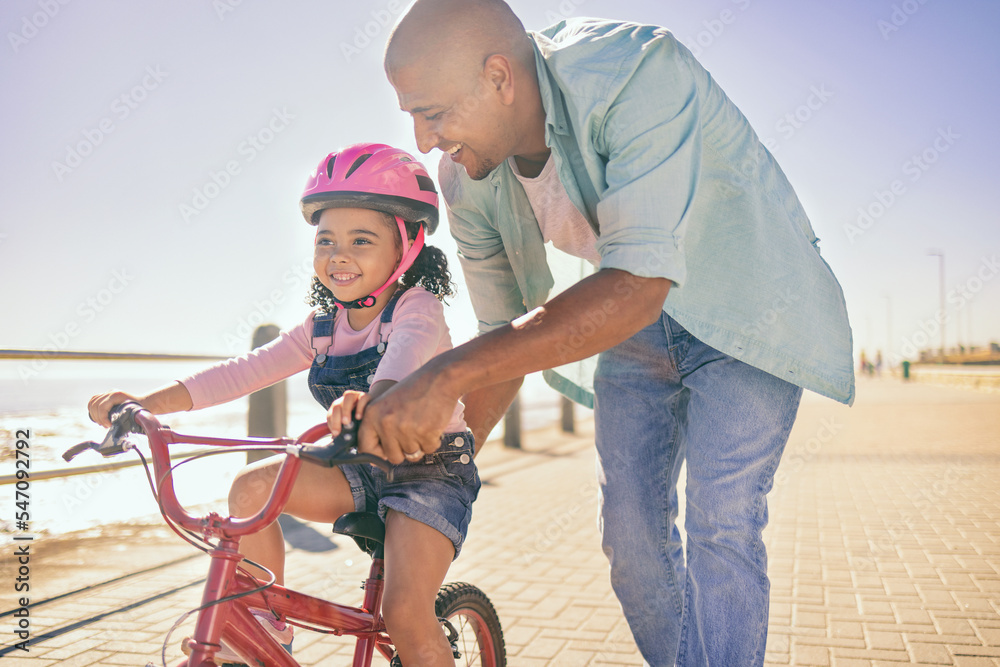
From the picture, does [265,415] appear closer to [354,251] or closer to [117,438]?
[354,251]

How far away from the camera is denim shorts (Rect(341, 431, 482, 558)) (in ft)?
6.72

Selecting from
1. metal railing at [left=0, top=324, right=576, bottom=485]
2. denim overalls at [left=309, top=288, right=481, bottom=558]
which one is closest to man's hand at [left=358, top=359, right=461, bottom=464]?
denim overalls at [left=309, top=288, right=481, bottom=558]

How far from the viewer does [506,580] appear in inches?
191

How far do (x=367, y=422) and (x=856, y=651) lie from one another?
307cm

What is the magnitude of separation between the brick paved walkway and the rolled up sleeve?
2398 mm

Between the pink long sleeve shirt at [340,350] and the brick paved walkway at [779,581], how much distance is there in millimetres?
1749

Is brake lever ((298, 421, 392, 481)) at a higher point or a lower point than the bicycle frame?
higher

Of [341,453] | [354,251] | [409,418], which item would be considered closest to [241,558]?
[341,453]

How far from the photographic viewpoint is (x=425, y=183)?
8.15ft

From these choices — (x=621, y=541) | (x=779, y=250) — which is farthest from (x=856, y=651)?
(x=779, y=250)

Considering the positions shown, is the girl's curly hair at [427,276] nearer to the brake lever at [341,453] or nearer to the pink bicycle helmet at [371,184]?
the pink bicycle helmet at [371,184]

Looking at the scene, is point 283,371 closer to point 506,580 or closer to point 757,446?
point 757,446

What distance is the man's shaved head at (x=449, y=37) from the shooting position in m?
1.96

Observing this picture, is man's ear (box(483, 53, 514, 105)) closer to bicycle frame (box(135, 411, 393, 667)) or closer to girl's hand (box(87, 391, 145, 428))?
bicycle frame (box(135, 411, 393, 667))
